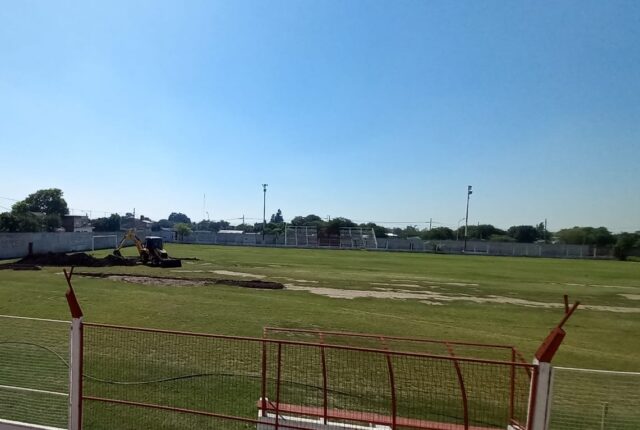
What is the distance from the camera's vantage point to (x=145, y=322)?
1346 centimetres

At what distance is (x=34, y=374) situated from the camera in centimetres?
768

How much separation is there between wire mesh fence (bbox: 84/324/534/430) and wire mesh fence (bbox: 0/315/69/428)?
444 mm

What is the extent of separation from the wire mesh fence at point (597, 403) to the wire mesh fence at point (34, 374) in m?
7.11

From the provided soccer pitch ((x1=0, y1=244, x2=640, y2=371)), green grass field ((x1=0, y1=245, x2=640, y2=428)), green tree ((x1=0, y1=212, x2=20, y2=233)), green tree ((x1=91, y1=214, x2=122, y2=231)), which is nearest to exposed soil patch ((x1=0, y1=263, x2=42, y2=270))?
green grass field ((x1=0, y1=245, x2=640, y2=428))

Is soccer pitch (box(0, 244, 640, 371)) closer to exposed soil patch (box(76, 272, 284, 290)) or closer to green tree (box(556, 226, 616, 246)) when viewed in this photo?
exposed soil patch (box(76, 272, 284, 290))

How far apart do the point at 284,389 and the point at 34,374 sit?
14.7 ft

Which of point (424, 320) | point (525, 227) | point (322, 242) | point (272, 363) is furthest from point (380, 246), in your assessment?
point (272, 363)

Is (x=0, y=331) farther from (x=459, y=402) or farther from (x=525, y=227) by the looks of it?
(x=525, y=227)

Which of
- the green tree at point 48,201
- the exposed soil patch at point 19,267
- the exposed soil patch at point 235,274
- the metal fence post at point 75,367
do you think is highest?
the green tree at point 48,201

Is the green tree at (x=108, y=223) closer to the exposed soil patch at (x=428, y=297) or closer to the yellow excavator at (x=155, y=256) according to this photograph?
the yellow excavator at (x=155, y=256)

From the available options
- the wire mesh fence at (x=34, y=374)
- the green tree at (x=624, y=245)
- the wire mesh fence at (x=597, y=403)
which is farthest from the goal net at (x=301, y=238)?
the wire mesh fence at (x=597, y=403)

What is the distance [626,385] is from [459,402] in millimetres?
2484

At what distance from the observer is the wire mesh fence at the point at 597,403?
608cm

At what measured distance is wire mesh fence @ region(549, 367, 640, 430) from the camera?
239 inches
